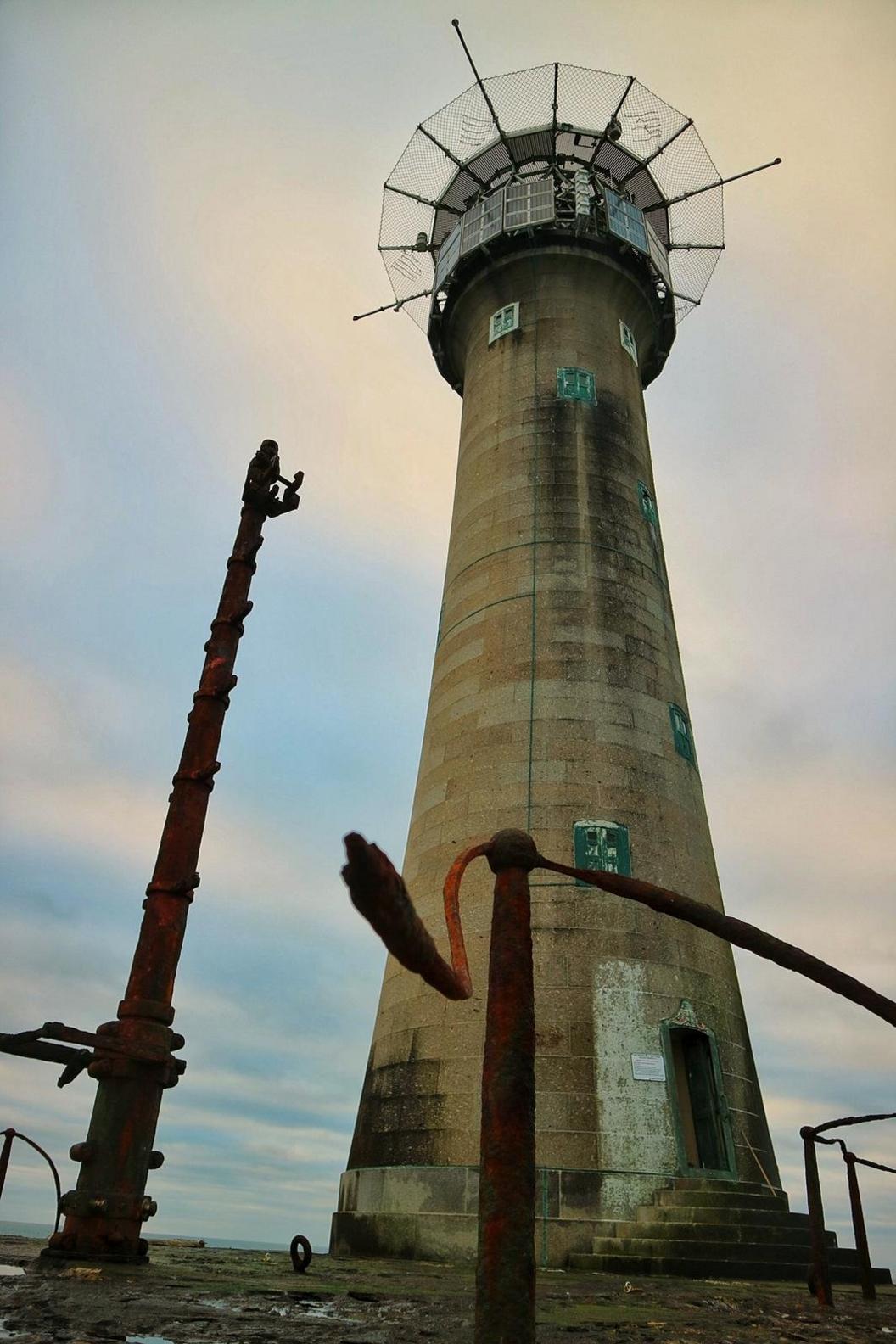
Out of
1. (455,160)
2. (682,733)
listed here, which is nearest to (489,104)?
(455,160)

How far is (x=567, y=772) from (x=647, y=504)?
27.2 feet

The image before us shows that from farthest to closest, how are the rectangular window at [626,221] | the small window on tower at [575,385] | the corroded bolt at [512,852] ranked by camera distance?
the rectangular window at [626,221] → the small window on tower at [575,385] → the corroded bolt at [512,852]

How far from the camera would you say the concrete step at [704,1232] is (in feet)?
44.4

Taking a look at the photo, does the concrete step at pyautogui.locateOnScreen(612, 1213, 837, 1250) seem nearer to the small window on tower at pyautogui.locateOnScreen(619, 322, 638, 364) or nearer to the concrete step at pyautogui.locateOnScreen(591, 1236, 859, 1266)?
the concrete step at pyautogui.locateOnScreen(591, 1236, 859, 1266)

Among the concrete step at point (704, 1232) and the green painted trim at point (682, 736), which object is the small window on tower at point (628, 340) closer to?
the green painted trim at point (682, 736)

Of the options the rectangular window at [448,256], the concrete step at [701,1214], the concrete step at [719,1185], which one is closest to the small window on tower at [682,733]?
the concrete step at [719,1185]

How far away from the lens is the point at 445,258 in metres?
27.7

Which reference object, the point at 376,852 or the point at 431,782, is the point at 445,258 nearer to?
the point at 431,782

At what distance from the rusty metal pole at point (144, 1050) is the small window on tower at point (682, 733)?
11255mm

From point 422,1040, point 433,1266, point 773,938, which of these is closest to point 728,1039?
point 422,1040

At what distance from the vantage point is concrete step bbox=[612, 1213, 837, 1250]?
13523 mm

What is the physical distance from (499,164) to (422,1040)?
26.9 metres

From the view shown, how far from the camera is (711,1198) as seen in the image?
1441cm

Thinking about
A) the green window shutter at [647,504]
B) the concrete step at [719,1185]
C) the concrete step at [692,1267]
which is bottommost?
the concrete step at [692,1267]
